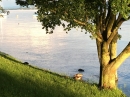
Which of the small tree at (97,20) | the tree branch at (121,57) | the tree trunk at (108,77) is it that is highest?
the small tree at (97,20)

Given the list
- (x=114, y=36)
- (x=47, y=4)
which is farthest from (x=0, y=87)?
(x=114, y=36)

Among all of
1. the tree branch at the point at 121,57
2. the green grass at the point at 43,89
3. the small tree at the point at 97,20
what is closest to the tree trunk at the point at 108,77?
the small tree at the point at 97,20

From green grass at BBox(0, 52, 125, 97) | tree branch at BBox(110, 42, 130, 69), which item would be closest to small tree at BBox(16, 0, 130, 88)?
tree branch at BBox(110, 42, 130, 69)

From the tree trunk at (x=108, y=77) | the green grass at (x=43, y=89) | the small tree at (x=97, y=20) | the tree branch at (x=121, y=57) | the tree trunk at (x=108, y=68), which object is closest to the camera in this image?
the green grass at (x=43, y=89)

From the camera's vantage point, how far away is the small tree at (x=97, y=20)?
1535 cm

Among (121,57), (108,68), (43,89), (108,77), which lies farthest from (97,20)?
(43,89)

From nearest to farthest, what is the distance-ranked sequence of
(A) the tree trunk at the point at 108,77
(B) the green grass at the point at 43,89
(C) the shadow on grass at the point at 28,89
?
(C) the shadow on grass at the point at 28,89, (B) the green grass at the point at 43,89, (A) the tree trunk at the point at 108,77

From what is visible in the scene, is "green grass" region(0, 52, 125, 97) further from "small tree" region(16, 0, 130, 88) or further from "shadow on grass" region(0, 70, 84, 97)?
"small tree" region(16, 0, 130, 88)

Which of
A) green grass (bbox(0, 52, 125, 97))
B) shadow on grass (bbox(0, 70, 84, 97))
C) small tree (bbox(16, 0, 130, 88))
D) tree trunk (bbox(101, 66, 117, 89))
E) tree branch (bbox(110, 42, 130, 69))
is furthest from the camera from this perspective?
tree trunk (bbox(101, 66, 117, 89))

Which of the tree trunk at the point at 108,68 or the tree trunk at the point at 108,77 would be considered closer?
the tree trunk at the point at 108,68

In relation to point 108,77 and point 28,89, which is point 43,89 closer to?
point 28,89

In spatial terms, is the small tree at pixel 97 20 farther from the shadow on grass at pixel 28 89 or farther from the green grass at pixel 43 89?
Result: the shadow on grass at pixel 28 89

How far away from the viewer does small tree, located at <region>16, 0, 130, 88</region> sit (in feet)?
50.4

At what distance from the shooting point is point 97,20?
1708 centimetres
